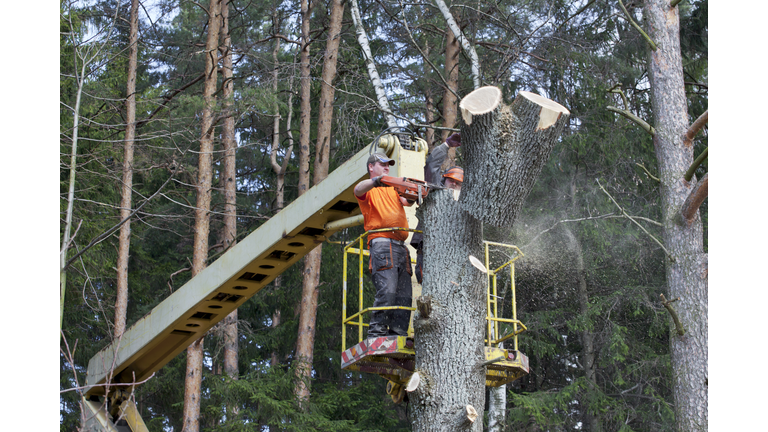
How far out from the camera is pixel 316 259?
49.2 ft

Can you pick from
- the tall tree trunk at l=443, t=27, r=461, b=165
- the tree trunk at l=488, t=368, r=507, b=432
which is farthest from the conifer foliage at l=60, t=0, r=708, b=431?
the tree trunk at l=488, t=368, r=507, b=432

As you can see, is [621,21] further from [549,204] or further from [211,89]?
[211,89]

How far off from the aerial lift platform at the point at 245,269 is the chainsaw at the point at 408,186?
944 mm

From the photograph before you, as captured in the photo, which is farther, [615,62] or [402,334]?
[615,62]

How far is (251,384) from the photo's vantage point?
13859 millimetres

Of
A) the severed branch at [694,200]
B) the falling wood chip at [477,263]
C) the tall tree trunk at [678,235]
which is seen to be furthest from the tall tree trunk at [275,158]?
the falling wood chip at [477,263]

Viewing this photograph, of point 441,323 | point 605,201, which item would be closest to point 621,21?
point 605,201

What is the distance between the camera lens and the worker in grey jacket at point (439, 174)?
252 inches

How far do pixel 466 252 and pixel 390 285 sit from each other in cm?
108

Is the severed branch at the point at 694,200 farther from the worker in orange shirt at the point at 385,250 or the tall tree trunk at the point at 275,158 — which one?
the tall tree trunk at the point at 275,158
